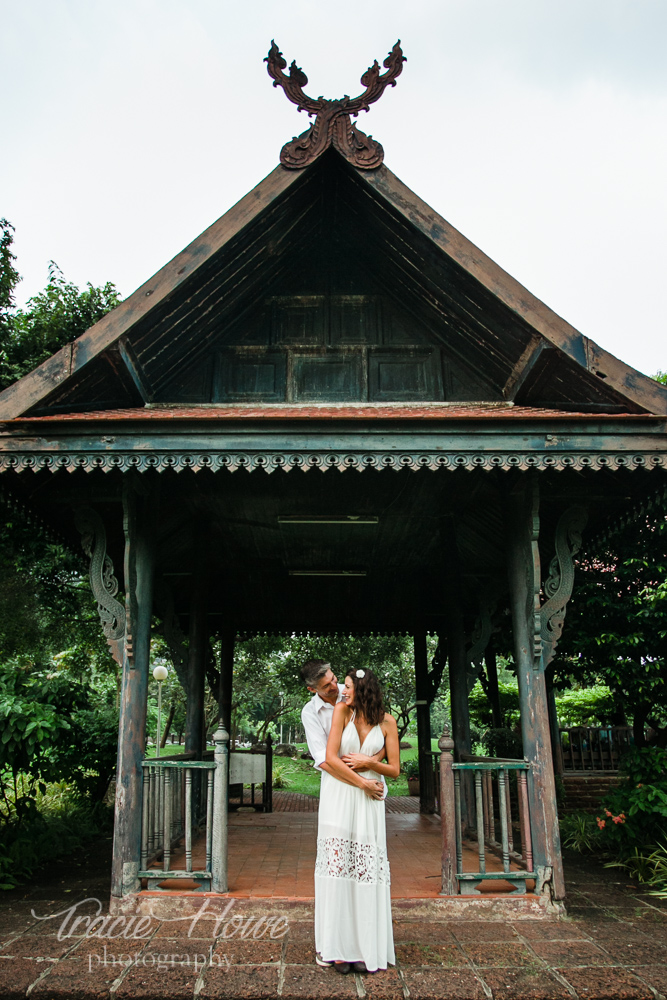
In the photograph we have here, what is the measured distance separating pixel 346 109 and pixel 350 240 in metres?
1.21

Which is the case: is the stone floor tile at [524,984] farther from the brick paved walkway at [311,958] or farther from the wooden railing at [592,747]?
the wooden railing at [592,747]

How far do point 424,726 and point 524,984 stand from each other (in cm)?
680

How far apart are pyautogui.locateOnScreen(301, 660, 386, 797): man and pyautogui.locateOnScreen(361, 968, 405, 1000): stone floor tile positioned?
1064 millimetres

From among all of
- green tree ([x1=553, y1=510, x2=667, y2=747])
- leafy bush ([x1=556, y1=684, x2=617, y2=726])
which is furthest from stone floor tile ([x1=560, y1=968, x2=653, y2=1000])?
leafy bush ([x1=556, y1=684, x2=617, y2=726])

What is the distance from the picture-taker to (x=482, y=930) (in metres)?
4.90

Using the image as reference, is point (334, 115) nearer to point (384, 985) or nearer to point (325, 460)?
point (325, 460)

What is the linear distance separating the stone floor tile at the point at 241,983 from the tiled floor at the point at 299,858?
1227mm

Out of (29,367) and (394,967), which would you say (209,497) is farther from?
(29,367)

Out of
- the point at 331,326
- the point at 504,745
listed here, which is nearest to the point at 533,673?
the point at 331,326

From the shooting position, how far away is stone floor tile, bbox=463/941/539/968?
14.0 feet

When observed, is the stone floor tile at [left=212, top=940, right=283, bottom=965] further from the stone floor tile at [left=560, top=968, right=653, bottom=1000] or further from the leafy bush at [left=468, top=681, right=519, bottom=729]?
the leafy bush at [left=468, top=681, right=519, bottom=729]

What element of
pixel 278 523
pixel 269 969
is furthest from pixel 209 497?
pixel 269 969

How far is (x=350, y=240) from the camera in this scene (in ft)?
23.2

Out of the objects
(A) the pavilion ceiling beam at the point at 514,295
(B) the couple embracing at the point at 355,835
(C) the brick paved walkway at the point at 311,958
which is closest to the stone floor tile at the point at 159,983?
(C) the brick paved walkway at the point at 311,958
